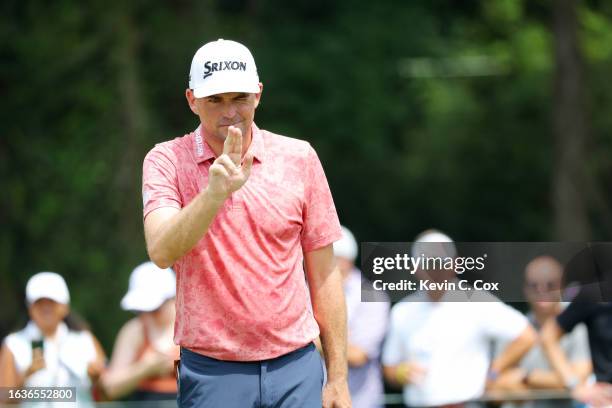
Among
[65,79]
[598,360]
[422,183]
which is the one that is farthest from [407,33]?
[598,360]

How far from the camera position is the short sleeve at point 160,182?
400 cm

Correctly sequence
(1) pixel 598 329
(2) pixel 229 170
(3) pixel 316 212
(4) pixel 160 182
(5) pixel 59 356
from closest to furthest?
(2) pixel 229 170 → (4) pixel 160 182 → (3) pixel 316 212 → (1) pixel 598 329 → (5) pixel 59 356

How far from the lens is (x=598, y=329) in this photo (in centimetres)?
617

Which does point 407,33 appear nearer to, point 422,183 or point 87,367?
point 422,183

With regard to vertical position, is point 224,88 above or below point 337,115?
below

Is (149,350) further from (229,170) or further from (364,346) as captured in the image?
(229,170)

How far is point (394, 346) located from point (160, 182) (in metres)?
4.03

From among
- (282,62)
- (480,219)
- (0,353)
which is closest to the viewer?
(0,353)

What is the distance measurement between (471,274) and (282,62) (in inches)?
662

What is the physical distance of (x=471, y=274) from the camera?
5.55 m

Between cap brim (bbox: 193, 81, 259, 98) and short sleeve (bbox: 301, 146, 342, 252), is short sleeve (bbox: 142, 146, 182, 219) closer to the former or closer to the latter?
cap brim (bbox: 193, 81, 259, 98)

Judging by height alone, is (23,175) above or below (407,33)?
below

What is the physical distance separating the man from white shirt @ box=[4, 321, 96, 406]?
315 cm

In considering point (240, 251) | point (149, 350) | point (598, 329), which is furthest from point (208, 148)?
point (149, 350)
